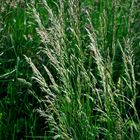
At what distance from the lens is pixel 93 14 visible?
12.5 ft

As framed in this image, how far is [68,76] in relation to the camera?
2336 mm

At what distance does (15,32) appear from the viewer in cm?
354

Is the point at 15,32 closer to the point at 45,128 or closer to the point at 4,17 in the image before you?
the point at 4,17

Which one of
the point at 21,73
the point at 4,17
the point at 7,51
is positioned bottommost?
the point at 21,73

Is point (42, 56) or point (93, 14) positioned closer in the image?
point (42, 56)

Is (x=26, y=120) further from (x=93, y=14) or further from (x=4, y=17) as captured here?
(x=93, y=14)

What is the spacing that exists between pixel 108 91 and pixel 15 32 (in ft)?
5.58

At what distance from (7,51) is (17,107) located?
59 cm

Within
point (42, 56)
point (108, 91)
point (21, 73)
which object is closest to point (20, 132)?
point (21, 73)

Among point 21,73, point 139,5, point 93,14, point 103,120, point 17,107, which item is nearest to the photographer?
point 103,120

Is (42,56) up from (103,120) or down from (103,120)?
up

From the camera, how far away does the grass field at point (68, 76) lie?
2.09m

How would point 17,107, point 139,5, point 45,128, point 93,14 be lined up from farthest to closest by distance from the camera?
point 93,14, point 139,5, point 17,107, point 45,128

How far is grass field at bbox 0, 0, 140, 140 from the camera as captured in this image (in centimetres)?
209
